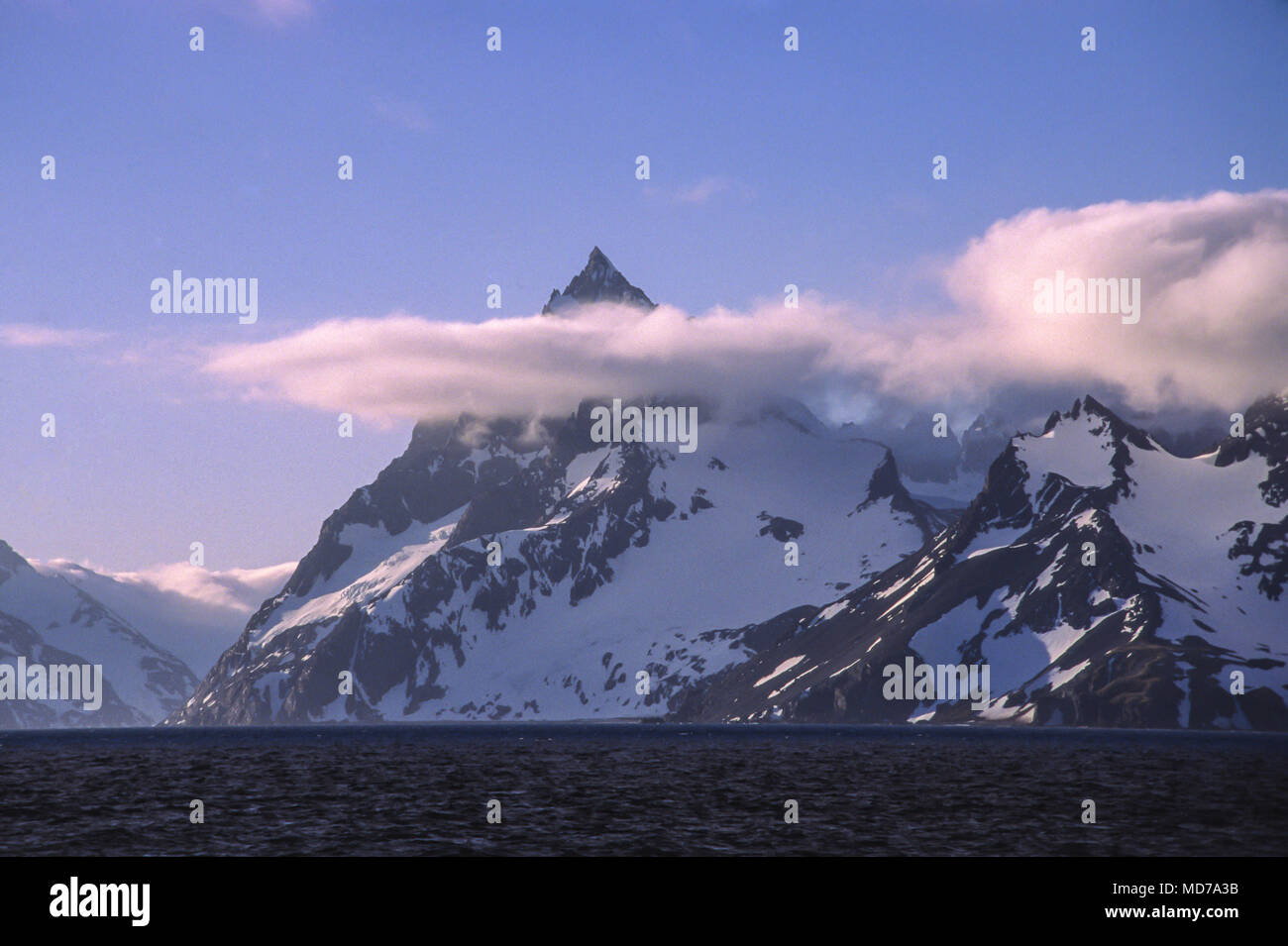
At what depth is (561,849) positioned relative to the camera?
81062 millimetres
